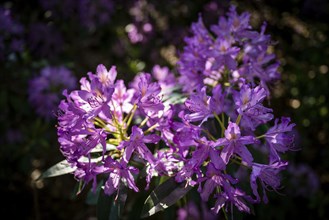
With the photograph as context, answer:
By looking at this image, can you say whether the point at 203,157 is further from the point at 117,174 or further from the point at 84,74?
the point at 84,74

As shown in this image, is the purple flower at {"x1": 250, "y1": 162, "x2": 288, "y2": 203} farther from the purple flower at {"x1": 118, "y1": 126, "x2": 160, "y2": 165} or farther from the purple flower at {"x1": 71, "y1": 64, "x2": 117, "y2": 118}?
the purple flower at {"x1": 71, "y1": 64, "x2": 117, "y2": 118}

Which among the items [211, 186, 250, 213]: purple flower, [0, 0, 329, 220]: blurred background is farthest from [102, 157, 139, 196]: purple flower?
[0, 0, 329, 220]: blurred background

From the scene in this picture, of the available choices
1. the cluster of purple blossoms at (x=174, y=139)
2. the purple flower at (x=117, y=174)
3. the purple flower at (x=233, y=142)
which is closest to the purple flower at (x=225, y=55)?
the cluster of purple blossoms at (x=174, y=139)

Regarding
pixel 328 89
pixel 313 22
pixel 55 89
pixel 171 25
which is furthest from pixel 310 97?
pixel 55 89

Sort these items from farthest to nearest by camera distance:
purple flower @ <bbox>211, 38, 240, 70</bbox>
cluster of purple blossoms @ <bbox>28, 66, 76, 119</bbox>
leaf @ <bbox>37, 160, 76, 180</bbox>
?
cluster of purple blossoms @ <bbox>28, 66, 76, 119</bbox> < purple flower @ <bbox>211, 38, 240, 70</bbox> < leaf @ <bbox>37, 160, 76, 180</bbox>

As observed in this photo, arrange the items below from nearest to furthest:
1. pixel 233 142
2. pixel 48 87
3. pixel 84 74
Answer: pixel 233 142, pixel 48 87, pixel 84 74

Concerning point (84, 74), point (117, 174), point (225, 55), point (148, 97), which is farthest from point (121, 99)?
point (84, 74)
